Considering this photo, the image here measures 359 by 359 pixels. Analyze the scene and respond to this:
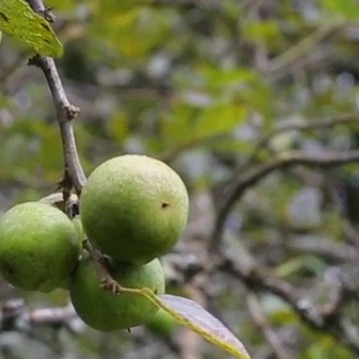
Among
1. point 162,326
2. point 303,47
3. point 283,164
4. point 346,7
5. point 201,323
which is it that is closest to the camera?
point 201,323

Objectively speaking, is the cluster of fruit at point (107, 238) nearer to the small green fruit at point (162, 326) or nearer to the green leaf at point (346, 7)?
the small green fruit at point (162, 326)

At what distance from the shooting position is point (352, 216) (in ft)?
7.75

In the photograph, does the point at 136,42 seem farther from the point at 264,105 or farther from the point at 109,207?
the point at 109,207

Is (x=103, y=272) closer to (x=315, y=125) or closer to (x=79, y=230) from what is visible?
(x=79, y=230)

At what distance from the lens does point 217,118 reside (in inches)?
70.9

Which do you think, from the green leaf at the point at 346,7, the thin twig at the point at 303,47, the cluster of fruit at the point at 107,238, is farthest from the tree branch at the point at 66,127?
the thin twig at the point at 303,47

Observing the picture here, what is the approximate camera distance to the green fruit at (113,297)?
0.77 m

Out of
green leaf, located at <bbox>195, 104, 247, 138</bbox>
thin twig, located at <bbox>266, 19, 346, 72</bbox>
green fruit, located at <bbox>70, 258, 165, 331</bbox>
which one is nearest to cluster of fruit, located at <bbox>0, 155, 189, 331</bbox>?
green fruit, located at <bbox>70, 258, 165, 331</bbox>

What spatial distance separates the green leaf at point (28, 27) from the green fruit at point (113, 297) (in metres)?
0.16

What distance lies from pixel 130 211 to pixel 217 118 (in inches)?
41.7

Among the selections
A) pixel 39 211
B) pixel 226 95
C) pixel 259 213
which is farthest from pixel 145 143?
pixel 39 211

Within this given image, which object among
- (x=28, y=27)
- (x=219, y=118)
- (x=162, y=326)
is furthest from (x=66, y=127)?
(x=219, y=118)

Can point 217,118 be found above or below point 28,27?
below

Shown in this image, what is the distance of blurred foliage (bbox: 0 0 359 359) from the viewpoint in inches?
73.3
